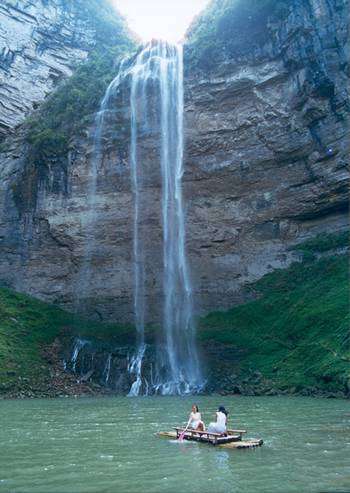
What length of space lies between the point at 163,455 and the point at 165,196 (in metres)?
27.3

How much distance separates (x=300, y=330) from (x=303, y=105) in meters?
14.7

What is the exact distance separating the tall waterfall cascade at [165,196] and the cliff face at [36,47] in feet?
30.6

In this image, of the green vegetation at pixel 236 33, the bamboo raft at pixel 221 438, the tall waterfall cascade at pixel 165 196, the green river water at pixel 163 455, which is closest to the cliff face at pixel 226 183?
the green vegetation at pixel 236 33

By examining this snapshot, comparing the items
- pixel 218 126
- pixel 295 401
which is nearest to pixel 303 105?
pixel 218 126

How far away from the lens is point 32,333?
33969mm

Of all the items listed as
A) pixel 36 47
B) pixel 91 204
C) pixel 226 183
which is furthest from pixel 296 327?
pixel 36 47

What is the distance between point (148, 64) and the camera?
1620 inches

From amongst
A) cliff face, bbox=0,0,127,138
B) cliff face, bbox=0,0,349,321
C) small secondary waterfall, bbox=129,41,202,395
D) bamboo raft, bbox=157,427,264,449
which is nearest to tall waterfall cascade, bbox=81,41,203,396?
small secondary waterfall, bbox=129,41,202,395

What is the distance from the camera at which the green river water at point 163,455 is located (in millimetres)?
8320

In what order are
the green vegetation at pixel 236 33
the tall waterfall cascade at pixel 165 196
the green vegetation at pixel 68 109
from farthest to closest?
the green vegetation at pixel 68 109
the green vegetation at pixel 236 33
the tall waterfall cascade at pixel 165 196

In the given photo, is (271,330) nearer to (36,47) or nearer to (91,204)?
(91,204)

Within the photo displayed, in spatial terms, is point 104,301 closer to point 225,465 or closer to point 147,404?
point 147,404

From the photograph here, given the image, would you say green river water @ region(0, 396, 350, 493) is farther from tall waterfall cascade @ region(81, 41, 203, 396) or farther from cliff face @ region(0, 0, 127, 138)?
cliff face @ region(0, 0, 127, 138)

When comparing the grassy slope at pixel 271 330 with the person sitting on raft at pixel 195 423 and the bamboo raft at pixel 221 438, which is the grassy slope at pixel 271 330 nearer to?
the person sitting on raft at pixel 195 423
